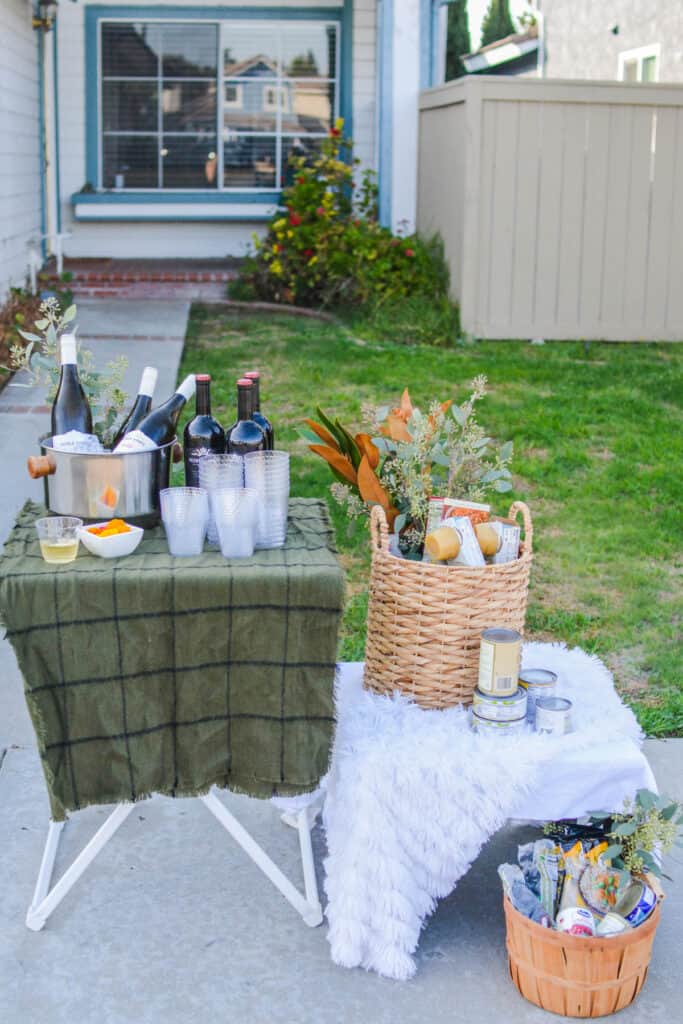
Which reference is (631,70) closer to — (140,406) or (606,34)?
(606,34)

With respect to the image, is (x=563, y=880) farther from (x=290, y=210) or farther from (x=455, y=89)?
(x=290, y=210)

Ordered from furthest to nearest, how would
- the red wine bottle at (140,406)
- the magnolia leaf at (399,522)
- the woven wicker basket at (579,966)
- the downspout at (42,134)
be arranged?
the downspout at (42,134), the red wine bottle at (140,406), the magnolia leaf at (399,522), the woven wicker basket at (579,966)

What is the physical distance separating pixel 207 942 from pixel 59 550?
0.91 metres

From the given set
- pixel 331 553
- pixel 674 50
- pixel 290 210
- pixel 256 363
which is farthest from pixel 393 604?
pixel 674 50

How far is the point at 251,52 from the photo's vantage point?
12.6 m

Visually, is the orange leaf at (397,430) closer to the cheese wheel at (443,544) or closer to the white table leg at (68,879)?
the cheese wheel at (443,544)

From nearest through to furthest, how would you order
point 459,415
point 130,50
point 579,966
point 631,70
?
point 579,966 → point 459,415 → point 130,50 → point 631,70

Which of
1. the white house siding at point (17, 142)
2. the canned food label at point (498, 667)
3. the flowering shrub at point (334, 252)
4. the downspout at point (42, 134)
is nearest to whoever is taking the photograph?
the canned food label at point (498, 667)

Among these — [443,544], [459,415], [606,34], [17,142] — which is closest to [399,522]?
[443,544]

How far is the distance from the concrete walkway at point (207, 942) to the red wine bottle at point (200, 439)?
36.1 inches

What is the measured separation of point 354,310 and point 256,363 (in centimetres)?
220

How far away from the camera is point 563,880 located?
8.30ft

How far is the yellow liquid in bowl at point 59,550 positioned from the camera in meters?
2.56

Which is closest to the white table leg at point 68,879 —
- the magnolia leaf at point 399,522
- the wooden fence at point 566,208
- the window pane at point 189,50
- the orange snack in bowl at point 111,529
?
the orange snack in bowl at point 111,529
